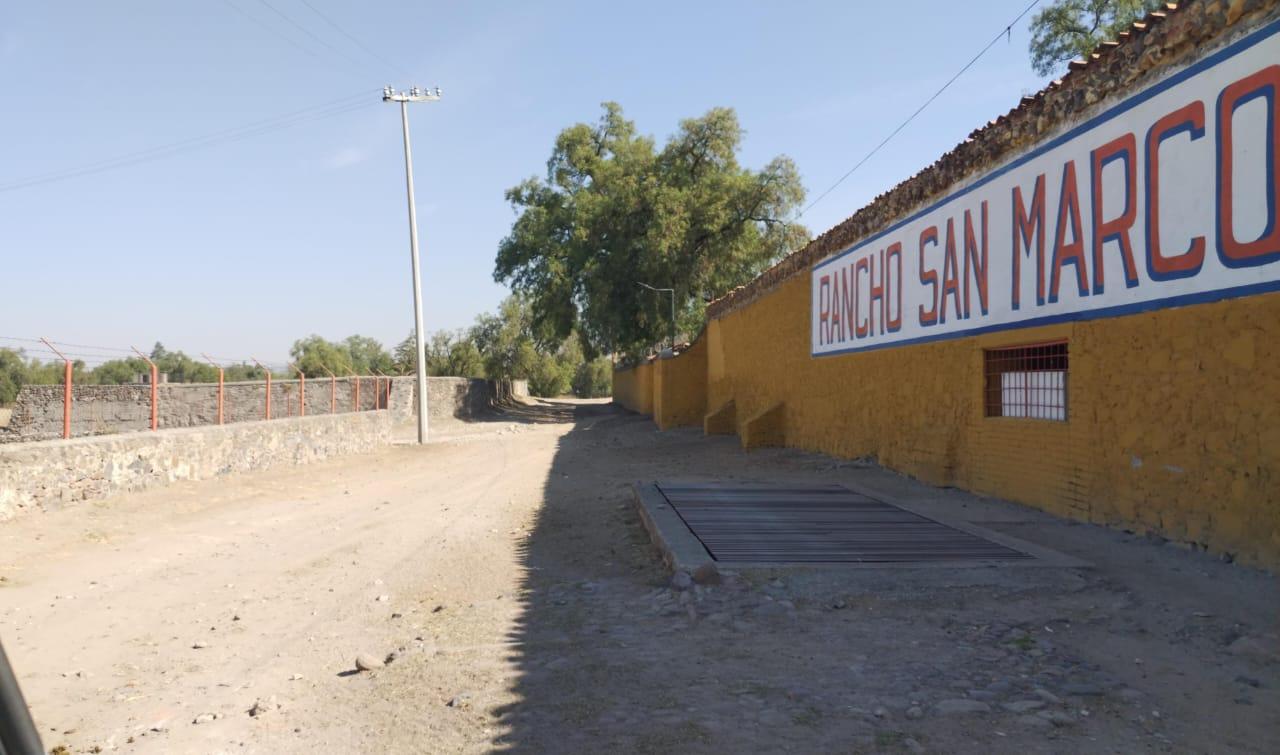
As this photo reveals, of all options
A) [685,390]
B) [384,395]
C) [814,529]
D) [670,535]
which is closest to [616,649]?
[670,535]

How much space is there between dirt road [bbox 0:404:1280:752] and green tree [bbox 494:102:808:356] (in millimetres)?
25625

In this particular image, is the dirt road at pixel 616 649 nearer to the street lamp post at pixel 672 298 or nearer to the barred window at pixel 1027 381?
the barred window at pixel 1027 381

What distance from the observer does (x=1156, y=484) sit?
6148 millimetres

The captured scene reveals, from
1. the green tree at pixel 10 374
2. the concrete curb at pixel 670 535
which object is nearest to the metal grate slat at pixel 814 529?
the concrete curb at pixel 670 535

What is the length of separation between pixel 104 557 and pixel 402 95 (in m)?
18.4

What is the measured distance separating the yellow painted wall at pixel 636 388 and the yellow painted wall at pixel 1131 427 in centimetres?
2231

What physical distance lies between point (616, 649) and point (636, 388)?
116ft

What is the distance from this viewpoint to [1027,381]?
8.45m

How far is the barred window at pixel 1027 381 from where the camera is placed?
7.91m

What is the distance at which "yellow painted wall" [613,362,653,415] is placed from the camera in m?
34.2

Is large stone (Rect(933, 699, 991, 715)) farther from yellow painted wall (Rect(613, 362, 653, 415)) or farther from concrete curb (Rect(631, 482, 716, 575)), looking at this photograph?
yellow painted wall (Rect(613, 362, 653, 415))

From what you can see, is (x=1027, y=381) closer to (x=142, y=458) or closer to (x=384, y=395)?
(x=142, y=458)

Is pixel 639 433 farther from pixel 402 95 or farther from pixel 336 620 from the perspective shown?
pixel 336 620

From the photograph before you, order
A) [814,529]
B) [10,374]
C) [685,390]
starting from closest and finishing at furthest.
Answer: [814,529], [685,390], [10,374]
